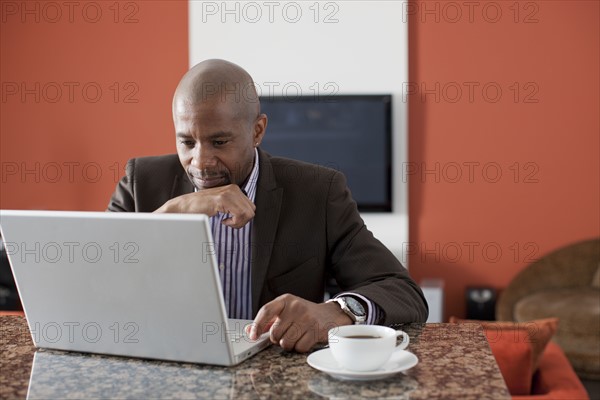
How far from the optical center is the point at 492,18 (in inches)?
193

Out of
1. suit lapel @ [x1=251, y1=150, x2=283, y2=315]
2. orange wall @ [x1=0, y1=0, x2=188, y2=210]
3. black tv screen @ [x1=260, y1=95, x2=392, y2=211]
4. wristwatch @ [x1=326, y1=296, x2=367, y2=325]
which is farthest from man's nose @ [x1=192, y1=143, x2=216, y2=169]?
orange wall @ [x1=0, y1=0, x2=188, y2=210]

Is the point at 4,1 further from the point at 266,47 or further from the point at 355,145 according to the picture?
the point at 355,145

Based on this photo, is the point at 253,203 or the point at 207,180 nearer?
the point at 253,203

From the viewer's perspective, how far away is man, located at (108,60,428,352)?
6.01 feet

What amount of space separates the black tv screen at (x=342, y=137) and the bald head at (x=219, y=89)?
9.83 ft

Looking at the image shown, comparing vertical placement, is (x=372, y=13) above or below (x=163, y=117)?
above

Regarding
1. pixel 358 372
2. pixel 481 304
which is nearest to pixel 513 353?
pixel 358 372

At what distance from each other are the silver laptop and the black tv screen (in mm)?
3601

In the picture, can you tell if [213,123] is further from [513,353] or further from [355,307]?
[513,353]

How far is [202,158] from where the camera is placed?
185 cm

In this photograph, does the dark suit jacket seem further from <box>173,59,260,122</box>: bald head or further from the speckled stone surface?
the speckled stone surface

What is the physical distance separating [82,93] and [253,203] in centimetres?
385

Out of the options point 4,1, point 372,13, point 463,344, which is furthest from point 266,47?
point 463,344

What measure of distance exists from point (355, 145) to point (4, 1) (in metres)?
2.46
